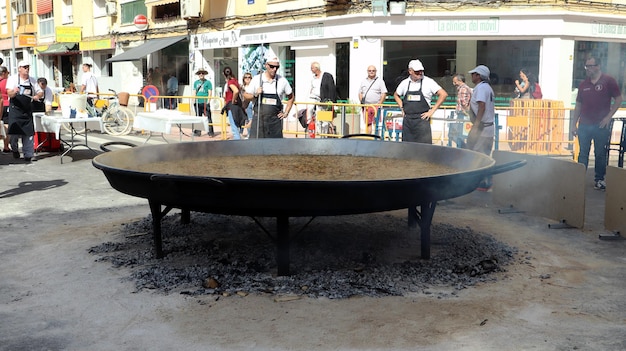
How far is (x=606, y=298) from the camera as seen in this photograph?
4.75 meters

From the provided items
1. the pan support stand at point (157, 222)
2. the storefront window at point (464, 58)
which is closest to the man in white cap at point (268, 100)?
the pan support stand at point (157, 222)

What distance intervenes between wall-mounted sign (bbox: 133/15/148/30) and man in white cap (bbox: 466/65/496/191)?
24.8 metres

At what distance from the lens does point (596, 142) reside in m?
9.59

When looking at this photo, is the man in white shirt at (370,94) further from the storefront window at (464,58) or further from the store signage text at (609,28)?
the store signage text at (609,28)

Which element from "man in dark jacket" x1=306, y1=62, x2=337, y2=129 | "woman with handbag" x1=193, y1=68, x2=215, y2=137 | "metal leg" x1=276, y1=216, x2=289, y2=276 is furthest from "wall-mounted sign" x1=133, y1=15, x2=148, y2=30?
"metal leg" x1=276, y1=216, x2=289, y2=276

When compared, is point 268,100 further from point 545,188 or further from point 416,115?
point 545,188

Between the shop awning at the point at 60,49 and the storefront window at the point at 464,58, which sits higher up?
the shop awning at the point at 60,49

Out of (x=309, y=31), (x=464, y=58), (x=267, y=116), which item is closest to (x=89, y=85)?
(x=309, y=31)

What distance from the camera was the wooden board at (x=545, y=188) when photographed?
6.90m

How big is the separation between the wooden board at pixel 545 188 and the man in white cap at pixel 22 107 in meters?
8.38

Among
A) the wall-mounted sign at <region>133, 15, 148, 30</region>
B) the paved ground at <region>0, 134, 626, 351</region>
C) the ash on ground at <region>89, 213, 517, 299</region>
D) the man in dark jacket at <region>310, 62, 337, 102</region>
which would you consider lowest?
the paved ground at <region>0, 134, 626, 351</region>

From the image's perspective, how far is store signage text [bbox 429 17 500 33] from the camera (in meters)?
18.4

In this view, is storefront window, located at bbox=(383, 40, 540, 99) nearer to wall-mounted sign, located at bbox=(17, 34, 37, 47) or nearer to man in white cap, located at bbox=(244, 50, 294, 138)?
man in white cap, located at bbox=(244, 50, 294, 138)

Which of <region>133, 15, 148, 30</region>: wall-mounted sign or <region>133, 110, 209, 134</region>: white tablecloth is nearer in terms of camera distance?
<region>133, 110, 209, 134</region>: white tablecloth
